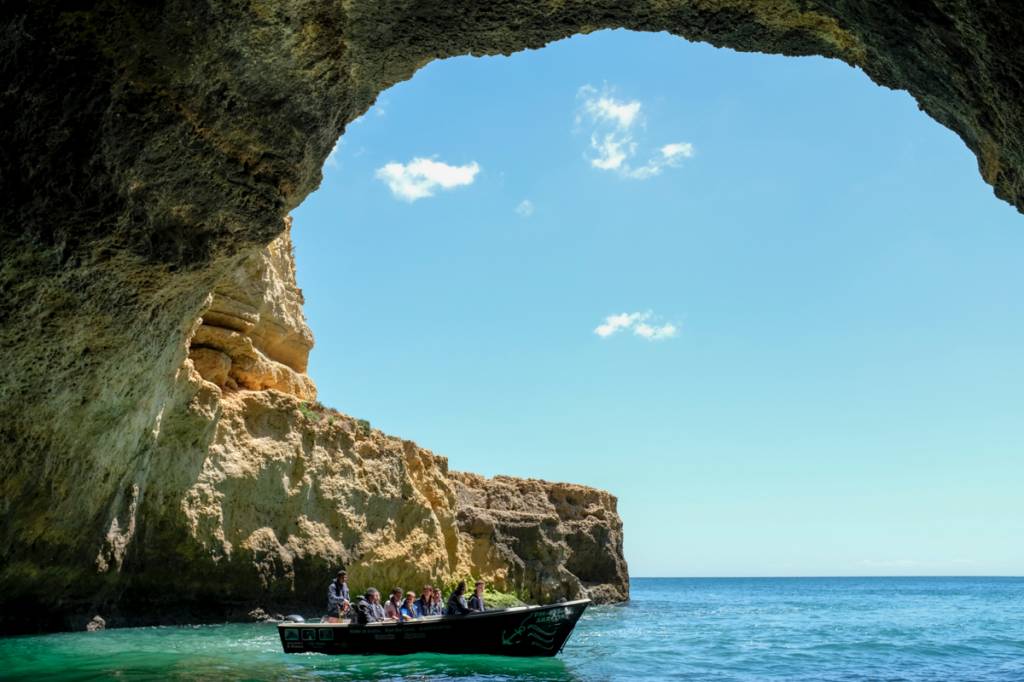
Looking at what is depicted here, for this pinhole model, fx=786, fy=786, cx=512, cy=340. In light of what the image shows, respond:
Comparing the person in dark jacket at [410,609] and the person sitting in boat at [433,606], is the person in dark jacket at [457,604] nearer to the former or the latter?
the person in dark jacket at [410,609]

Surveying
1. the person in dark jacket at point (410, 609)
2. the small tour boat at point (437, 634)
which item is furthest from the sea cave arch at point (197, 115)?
the person in dark jacket at point (410, 609)

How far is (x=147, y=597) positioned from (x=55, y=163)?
14406 millimetres

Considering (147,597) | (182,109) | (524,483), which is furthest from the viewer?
(524,483)

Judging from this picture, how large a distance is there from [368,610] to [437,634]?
1663 millimetres

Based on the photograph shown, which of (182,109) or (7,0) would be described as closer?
(7,0)

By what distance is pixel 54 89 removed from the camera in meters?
7.65

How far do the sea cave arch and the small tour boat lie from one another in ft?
19.1

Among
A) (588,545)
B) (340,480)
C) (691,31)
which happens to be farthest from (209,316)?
(588,545)

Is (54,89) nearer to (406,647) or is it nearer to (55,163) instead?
(55,163)

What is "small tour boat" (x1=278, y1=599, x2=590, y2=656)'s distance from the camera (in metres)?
15.4

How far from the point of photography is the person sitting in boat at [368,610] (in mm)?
15812

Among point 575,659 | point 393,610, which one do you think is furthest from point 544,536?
point 393,610

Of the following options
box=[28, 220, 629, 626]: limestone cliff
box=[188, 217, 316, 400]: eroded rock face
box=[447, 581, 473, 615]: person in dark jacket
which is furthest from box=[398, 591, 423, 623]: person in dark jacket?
box=[188, 217, 316, 400]: eroded rock face

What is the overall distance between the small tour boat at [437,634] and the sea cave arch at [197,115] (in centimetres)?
583
